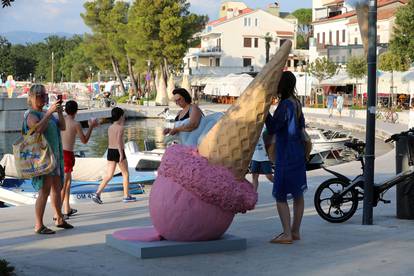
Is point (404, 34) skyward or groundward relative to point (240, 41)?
groundward

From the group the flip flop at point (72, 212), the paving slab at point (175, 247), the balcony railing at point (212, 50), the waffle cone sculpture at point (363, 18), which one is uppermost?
the balcony railing at point (212, 50)

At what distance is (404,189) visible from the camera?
984 cm

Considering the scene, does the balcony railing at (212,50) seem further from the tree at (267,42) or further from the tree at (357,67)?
the tree at (357,67)

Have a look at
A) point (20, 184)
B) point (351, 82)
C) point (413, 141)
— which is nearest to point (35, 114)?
point (413, 141)

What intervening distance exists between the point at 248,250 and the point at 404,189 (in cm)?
286

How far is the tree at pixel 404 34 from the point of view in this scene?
156 feet

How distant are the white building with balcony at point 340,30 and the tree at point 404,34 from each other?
56.3 ft

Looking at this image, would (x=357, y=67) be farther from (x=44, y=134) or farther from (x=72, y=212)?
(x=44, y=134)

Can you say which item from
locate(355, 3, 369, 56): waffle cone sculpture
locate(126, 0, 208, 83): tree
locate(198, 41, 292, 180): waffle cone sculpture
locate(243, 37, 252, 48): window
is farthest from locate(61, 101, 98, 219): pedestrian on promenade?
locate(243, 37, 252, 48): window

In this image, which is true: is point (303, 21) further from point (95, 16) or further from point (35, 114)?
point (35, 114)

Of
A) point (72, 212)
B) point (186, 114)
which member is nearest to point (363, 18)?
point (186, 114)

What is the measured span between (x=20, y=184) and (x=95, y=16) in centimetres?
A: 7232

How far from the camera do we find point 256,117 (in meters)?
7.85

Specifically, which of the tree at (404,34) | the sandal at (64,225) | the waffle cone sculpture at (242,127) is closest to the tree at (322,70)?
the tree at (404,34)
